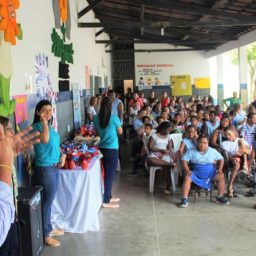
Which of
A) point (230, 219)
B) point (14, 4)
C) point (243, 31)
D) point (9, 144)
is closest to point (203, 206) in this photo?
point (230, 219)

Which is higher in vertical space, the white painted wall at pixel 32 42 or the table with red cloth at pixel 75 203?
the white painted wall at pixel 32 42

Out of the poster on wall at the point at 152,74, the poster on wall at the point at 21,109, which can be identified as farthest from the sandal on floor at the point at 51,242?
the poster on wall at the point at 152,74

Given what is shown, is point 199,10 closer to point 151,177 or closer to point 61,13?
point 61,13

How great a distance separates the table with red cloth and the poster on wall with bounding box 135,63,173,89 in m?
14.0

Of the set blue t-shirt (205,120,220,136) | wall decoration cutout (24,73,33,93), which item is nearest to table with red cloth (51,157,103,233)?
wall decoration cutout (24,73,33,93)

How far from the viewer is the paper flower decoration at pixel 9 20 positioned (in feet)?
10.0

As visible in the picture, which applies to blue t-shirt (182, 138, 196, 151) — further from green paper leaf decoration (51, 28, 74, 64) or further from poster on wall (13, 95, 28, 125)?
poster on wall (13, 95, 28, 125)

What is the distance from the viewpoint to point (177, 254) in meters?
3.55

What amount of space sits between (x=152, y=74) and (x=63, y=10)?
12090 mm

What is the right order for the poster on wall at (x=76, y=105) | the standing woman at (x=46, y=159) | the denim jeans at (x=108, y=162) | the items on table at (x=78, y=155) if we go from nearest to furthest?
the standing woman at (x=46, y=159)
the items on table at (x=78, y=155)
the denim jeans at (x=108, y=162)
the poster on wall at (x=76, y=105)

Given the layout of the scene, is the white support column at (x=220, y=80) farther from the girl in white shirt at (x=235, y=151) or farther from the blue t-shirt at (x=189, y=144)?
the blue t-shirt at (x=189, y=144)

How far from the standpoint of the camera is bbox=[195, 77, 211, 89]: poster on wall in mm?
18000

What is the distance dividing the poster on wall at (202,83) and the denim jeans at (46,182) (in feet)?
49.2

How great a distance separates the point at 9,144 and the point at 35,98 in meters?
2.85
